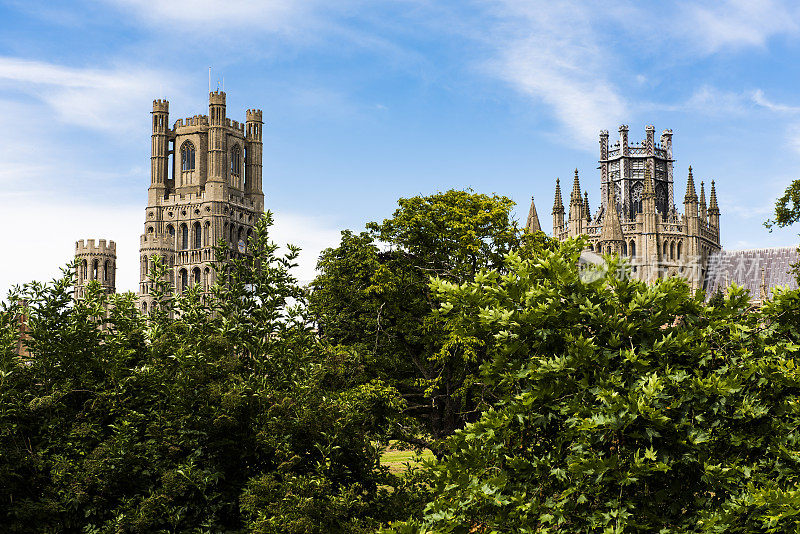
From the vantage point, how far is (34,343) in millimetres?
20047

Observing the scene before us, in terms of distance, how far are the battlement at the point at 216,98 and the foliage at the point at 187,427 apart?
140665mm

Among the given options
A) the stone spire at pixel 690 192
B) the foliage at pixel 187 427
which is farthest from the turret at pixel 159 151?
the foliage at pixel 187 427

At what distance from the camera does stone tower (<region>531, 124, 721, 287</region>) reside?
410 ft

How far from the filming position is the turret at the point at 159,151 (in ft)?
503

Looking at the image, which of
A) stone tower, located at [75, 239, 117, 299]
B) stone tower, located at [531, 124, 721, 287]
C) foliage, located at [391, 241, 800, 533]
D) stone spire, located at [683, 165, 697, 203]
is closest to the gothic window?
stone tower, located at [531, 124, 721, 287]

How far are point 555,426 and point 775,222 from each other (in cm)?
2195

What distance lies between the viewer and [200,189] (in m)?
154

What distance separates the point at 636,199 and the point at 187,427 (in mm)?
123643

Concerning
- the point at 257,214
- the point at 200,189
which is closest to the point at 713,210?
the point at 257,214

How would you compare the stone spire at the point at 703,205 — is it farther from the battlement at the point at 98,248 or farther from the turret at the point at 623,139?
the battlement at the point at 98,248

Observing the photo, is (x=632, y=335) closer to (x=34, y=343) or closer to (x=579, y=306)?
(x=579, y=306)

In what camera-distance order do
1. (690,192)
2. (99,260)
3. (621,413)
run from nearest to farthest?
(621,413) < (690,192) < (99,260)

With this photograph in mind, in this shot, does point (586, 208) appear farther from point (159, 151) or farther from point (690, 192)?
point (159, 151)

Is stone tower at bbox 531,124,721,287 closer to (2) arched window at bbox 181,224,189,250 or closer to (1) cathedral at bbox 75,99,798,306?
(1) cathedral at bbox 75,99,798,306
